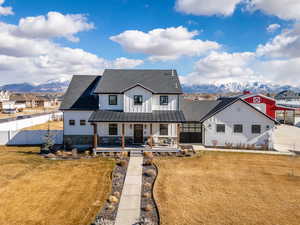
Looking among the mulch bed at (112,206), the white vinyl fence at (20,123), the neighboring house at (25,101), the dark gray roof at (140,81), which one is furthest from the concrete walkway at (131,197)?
the neighboring house at (25,101)

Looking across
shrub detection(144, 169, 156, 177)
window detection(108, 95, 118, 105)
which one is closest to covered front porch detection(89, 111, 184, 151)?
window detection(108, 95, 118, 105)

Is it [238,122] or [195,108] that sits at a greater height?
[195,108]

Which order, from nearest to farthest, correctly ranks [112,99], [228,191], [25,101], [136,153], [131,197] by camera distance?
1. [131,197]
2. [228,191]
3. [136,153]
4. [112,99]
5. [25,101]

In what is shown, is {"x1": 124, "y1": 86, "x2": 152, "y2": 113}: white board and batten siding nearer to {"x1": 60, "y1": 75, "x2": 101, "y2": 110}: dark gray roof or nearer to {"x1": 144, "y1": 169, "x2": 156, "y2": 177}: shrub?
{"x1": 60, "y1": 75, "x2": 101, "y2": 110}: dark gray roof

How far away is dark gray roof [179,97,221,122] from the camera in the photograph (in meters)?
26.0

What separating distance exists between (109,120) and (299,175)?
59.5 feet

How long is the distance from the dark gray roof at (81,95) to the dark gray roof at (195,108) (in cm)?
1154

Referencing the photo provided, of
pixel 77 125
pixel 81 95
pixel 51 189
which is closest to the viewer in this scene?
pixel 51 189

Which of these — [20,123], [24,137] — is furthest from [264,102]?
[20,123]

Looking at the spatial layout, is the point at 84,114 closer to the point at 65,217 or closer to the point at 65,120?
the point at 65,120

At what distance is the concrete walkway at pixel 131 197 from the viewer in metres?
10.7

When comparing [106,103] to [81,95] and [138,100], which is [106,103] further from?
[81,95]

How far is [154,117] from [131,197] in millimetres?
11141

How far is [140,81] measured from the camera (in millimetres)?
26953
